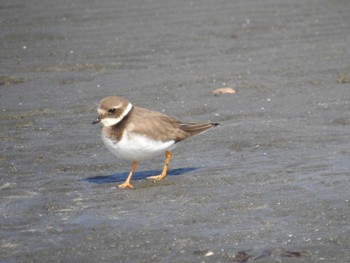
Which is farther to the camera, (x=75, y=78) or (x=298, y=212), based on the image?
(x=75, y=78)

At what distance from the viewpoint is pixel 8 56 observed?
13.4 meters

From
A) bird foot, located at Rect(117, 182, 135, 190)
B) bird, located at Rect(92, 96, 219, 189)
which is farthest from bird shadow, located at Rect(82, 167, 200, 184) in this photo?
bird foot, located at Rect(117, 182, 135, 190)

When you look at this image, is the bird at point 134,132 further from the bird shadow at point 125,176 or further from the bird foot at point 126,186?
the bird shadow at point 125,176

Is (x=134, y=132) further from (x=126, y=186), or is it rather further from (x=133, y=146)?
(x=126, y=186)

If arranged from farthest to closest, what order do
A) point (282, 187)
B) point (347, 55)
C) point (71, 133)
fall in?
point (347, 55)
point (71, 133)
point (282, 187)

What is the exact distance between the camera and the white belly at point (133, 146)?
27.2 feet

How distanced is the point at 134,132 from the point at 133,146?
5.8 inches

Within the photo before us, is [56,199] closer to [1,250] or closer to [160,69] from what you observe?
[1,250]

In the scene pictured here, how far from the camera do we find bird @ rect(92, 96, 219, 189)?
27.3 ft

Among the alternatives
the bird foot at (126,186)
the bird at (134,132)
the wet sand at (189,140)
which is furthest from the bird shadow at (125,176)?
the bird foot at (126,186)

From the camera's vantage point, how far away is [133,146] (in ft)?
27.2

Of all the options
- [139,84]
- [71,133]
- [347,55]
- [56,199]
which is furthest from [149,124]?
[347,55]

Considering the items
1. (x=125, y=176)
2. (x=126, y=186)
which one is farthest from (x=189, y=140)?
(x=126, y=186)

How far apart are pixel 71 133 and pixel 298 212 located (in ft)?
11.6
